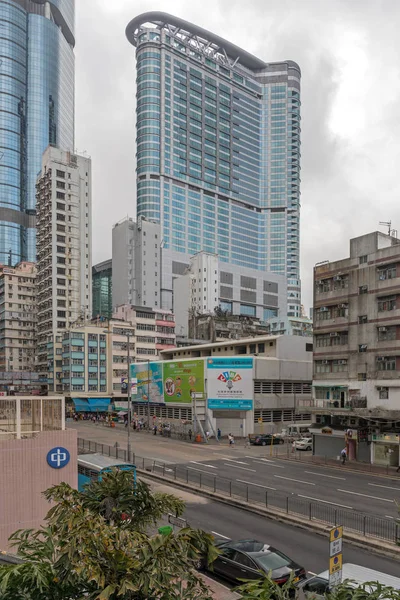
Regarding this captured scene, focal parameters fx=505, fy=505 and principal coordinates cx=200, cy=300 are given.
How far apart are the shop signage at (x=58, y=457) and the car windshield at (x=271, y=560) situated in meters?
8.12

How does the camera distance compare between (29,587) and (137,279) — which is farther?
(137,279)

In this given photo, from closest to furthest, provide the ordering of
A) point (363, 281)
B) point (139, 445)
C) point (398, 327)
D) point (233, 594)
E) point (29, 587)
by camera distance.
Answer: point (29, 587) → point (233, 594) → point (398, 327) → point (363, 281) → point (139, 445)

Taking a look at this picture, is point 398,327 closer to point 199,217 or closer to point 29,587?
point 29,587

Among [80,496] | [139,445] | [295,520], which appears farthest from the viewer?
[139,445]

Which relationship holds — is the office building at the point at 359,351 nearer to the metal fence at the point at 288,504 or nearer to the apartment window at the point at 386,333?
the apartment window at the point at 386,333

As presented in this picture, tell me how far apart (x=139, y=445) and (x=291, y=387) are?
23152 mm

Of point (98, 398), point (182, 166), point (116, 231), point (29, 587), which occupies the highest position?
point (182, 166)

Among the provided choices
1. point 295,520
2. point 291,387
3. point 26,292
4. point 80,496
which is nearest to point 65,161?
point 26,292

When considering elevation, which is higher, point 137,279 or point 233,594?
point 137,279

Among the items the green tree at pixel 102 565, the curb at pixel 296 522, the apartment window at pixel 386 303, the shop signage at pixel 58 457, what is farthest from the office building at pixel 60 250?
the green tree at pixel 102 565

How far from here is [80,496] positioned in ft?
35.2

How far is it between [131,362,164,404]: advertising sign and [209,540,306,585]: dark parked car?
55.2 m

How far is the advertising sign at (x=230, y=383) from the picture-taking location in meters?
61.3

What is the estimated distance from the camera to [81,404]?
97.2 m
